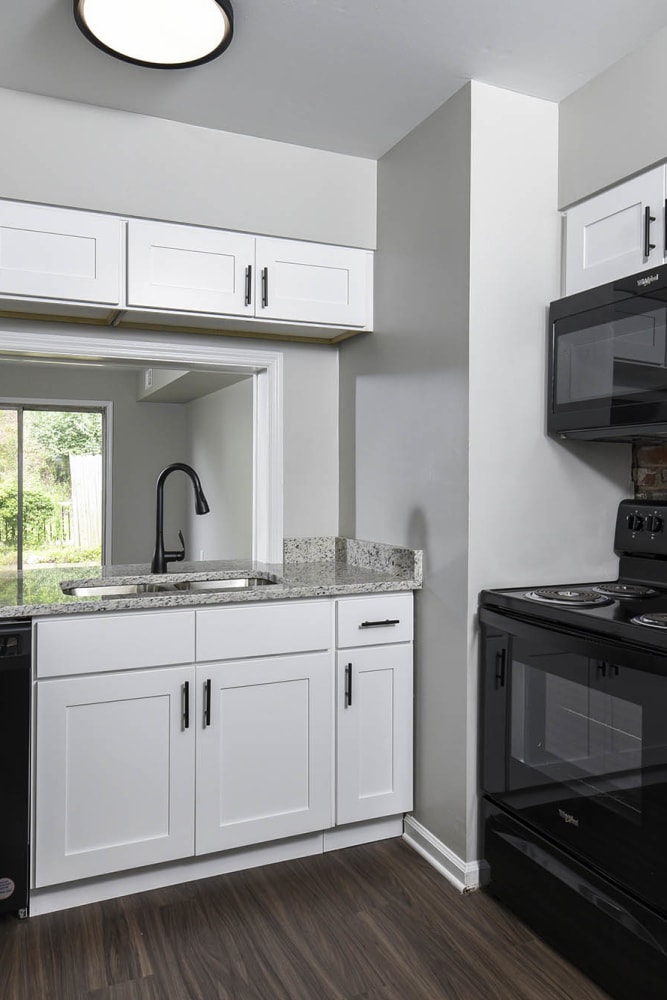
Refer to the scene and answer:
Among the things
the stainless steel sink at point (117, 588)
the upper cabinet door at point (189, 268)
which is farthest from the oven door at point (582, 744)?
the upper cabinet door at point (189, 268)

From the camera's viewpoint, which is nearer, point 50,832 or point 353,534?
point 50,832

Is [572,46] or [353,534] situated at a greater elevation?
[572,46]

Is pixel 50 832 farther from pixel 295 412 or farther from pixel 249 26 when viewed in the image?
pixel 249 26

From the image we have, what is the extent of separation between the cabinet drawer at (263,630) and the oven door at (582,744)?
1.75 ft

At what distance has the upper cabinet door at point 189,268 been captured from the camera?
2.44 metres

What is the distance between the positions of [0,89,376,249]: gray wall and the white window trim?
0.45 meters

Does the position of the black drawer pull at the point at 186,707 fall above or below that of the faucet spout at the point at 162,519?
below

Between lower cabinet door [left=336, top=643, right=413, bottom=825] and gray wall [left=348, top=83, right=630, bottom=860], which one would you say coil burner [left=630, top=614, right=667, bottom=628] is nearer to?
gray wall [left=348, top=83, right=630, bottom=860]

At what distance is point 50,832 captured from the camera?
209 centimetres

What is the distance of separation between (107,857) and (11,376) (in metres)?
1.60

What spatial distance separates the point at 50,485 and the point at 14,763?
3.24ft

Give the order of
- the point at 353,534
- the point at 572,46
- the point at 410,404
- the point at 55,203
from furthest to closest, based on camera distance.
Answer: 1. the point at 353,534
2. the point at 410,404
3. the point at 55,203
4. the point at 572,46

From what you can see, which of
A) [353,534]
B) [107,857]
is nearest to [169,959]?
[107,857]

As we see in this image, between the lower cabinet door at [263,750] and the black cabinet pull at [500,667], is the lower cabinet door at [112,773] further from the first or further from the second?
the black cabinet pull at [500,667]
